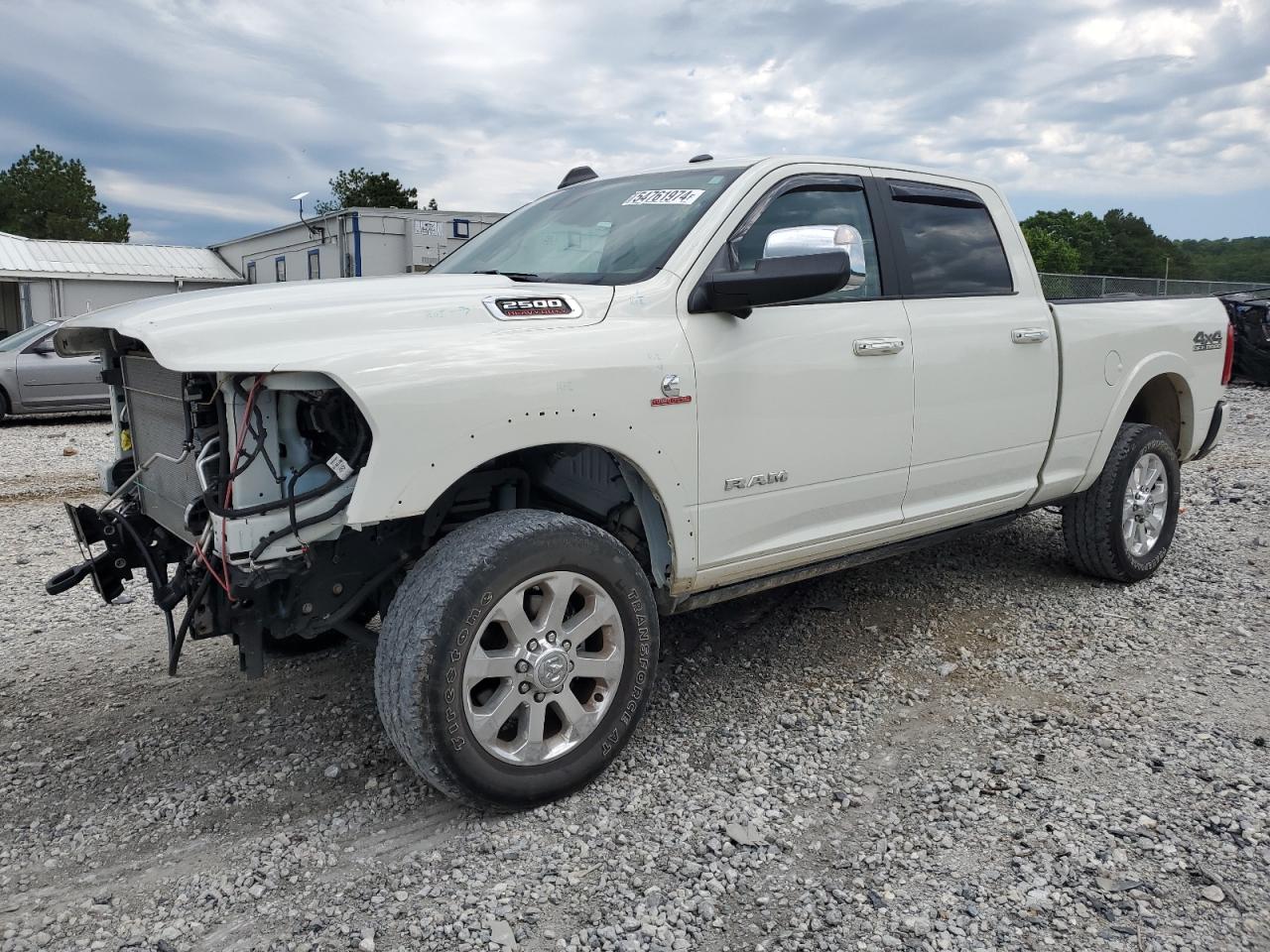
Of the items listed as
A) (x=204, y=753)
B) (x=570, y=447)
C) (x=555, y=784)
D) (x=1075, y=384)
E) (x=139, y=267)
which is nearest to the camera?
(x=555, y=784)

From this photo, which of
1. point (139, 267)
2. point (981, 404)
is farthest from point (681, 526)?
point (139, 267)

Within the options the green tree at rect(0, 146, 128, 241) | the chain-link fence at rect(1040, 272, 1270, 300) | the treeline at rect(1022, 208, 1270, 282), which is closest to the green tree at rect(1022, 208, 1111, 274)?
the treeline at rect(1022, 208, 1270, 282)

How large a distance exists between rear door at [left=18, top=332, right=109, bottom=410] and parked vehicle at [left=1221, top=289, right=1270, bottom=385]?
1621 cm

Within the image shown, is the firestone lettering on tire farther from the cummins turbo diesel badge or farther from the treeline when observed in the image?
the treeline

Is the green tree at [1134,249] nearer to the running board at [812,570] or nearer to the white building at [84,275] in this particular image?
the white building at [84,275]

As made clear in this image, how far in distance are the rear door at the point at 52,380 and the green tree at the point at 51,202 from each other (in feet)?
172

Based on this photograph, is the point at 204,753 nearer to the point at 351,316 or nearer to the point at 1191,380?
the point at 351,316

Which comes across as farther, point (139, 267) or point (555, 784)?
point (139, 267)

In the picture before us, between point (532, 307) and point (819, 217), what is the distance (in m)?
1.38

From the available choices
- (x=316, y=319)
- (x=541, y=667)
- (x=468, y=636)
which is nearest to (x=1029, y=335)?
(x=541, y=667)

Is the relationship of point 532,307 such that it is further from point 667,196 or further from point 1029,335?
point 1029,335

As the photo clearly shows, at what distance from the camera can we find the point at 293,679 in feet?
13.2

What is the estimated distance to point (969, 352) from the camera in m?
4.06

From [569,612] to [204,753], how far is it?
1418 millimetres
